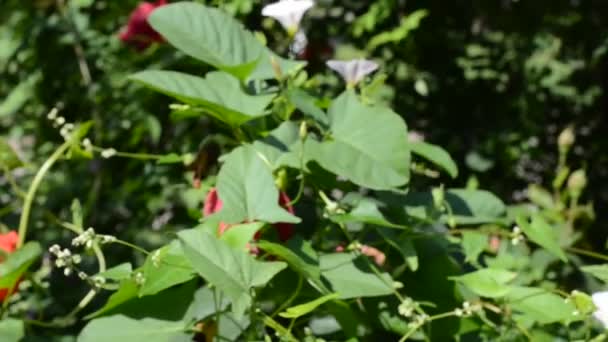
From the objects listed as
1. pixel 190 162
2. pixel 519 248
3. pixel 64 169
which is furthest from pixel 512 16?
pixel 190 162

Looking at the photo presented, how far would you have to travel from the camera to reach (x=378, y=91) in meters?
1.66

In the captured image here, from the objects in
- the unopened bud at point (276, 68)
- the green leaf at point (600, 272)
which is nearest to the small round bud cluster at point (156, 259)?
the unopened bud at point (276, 68)

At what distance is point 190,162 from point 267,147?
191mm

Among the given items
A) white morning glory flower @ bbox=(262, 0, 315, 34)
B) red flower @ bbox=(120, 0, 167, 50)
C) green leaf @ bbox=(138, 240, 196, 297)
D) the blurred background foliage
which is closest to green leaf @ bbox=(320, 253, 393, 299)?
green leaf @ bbox=(138, 240, 196, 297)

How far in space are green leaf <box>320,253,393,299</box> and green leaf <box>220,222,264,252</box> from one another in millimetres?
83

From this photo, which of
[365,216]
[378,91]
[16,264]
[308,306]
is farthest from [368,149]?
[378,91]

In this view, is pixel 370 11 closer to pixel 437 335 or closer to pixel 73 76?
pixel 73 76

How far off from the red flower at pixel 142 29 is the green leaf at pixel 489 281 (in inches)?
36.7

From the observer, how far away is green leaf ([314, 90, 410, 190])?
2.73ft

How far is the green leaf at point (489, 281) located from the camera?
2.78 feet

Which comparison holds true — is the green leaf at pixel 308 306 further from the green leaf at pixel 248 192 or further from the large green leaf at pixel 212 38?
the large green leaf at pixel 212 38

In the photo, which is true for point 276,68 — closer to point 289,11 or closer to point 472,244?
point 289,11

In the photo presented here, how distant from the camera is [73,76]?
1972 mm

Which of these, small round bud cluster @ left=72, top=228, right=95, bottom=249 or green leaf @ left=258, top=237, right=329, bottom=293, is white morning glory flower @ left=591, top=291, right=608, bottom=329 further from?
small round bud cluster @ left=72, top=228, right=95, bottom=249
